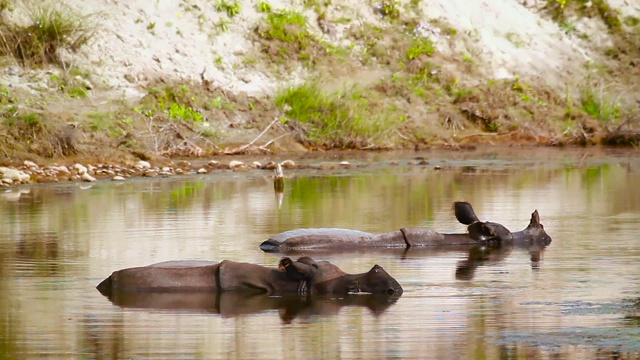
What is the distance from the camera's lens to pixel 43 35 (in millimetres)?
30125

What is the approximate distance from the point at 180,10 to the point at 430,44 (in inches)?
267

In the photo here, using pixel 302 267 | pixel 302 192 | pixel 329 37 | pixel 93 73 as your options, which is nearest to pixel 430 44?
pixel 329 37

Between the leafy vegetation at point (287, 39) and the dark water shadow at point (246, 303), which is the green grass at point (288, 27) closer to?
the leafy vegetation at point (287, 39)

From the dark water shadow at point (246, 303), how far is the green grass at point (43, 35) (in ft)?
61.1

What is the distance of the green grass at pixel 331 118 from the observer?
106 ft

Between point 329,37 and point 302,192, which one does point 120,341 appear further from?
point 329,37

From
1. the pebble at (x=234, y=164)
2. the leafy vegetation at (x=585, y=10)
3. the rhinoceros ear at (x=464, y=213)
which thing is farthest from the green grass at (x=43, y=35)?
the rhinoceros ear at (x=464, y=213)

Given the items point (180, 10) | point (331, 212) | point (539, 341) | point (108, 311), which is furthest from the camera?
point (180, 10)

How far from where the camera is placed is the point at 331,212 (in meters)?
19.6

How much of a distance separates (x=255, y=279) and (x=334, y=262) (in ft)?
7.23

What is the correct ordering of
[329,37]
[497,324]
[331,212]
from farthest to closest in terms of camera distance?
[329,37], [331,212], [497,324]

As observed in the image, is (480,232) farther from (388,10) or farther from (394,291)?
(388,10)

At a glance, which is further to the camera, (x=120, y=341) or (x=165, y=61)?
(x=165, y=61)

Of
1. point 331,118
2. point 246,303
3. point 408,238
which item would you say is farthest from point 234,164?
point 246,303
